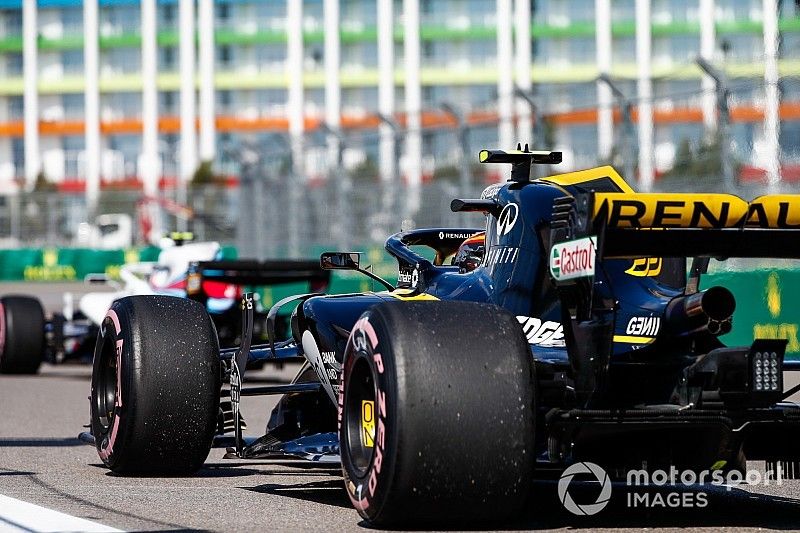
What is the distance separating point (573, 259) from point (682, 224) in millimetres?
396

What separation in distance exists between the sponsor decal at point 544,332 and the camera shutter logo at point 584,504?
0.54 metres

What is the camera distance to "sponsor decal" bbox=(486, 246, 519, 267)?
6781 mm

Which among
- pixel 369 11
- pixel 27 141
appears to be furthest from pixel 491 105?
pixel 27 141

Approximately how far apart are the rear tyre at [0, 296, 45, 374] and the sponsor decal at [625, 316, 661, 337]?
35.4 ft

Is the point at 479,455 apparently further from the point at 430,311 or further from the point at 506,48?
the point at 506,48

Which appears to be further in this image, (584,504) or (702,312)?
(584,504)

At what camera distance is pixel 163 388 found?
724 cm

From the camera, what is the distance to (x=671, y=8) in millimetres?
62000

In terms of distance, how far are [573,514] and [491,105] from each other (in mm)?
13729

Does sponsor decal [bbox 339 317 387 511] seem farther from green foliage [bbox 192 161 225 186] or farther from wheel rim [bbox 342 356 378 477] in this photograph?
green foliage [bbox 192 161 225 186]

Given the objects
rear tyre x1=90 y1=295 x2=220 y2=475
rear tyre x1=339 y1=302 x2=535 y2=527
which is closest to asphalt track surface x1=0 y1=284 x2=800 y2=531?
rear tyre x1=90 y1=295 x2=220 y2=475

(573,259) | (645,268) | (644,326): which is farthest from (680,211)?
(645,268)

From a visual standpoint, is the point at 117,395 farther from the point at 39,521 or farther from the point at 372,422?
the point at 372,422

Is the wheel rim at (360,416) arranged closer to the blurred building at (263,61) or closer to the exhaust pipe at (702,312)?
the exhaust pipe at (702,312)
